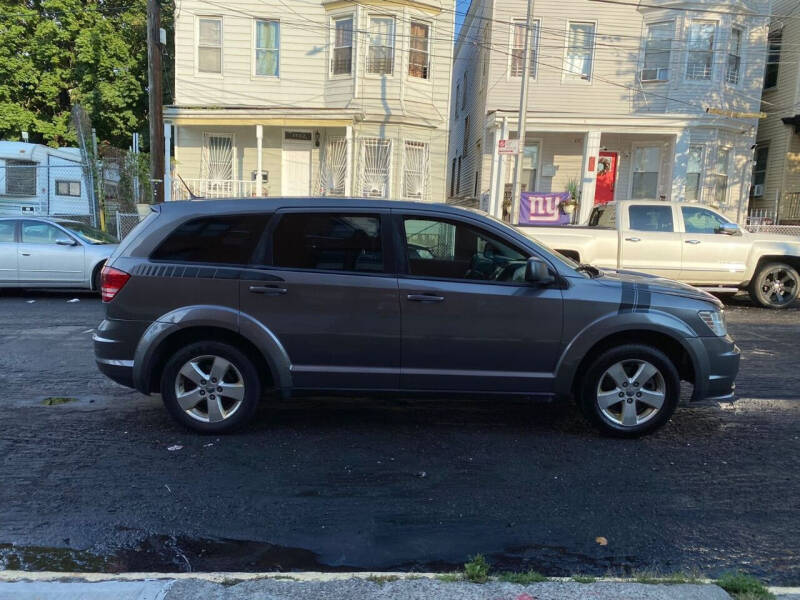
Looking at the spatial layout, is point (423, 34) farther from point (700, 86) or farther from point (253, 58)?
point (700, 86)

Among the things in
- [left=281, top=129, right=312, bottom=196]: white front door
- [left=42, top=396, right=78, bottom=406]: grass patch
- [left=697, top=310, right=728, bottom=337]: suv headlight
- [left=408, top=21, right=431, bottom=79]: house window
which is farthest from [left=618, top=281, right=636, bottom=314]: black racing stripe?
[left=281, top=129, right=312, bottom=196]: white front door

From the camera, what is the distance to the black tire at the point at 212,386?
15.1 ft

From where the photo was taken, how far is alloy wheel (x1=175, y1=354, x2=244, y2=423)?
463cm

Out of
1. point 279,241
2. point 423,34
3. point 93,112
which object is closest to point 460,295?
point 279,241

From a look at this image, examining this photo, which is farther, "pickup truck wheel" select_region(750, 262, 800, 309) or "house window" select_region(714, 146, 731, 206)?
"house window" select_region(714, 146, 731, 206)

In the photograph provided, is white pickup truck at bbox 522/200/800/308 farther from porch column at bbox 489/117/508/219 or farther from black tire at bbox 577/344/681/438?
porch column at bbox 489/117/508/219

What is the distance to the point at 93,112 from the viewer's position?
28484mm

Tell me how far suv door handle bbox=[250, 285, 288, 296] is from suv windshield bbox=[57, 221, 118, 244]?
8.31 meters

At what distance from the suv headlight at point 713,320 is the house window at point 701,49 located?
16.0m

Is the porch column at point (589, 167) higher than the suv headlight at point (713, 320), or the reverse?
the porch column at point (589, 167)

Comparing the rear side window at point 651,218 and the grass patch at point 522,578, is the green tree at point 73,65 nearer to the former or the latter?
the rear side window at point 651,218

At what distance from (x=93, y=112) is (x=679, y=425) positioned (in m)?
30.4

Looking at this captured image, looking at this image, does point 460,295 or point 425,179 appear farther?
point 425,179

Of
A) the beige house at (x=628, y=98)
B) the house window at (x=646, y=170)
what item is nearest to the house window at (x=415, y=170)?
the beige house at (x=628, y=98)
